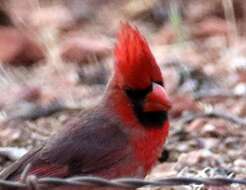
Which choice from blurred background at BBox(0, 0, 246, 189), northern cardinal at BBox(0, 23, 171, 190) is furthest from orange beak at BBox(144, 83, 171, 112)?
blurred background at BBox(0, 0, 246, 189)

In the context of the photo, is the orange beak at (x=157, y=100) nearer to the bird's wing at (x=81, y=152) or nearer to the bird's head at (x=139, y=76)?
the bird's head at (x=139, y=76)

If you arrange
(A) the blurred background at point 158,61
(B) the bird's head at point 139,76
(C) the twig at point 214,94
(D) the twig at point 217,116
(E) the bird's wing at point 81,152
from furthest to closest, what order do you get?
(C) the twig at point 214,94 → (D) the twig at point 217,116 → (A) the blurred background at point 158,61 → (E) the bird's wing at point 81,152 → (B) the bird's head at point 139,76

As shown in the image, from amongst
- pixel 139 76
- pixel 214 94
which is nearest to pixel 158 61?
pixel 214 94

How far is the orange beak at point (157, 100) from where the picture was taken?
3.95m

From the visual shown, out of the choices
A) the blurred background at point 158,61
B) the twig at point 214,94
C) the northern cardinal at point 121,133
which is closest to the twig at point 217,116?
the blurred background at point 158,61

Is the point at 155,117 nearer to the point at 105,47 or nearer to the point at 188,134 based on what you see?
the point at 188,134

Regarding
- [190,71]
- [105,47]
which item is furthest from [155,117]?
[105,47]

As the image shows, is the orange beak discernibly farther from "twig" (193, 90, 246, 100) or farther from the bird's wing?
"twig" (193, 90, 246, 100)

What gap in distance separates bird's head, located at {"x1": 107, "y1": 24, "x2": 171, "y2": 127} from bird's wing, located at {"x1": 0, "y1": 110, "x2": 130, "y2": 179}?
→ 0.51 feet

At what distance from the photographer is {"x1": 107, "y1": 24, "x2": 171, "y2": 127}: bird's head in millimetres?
3895

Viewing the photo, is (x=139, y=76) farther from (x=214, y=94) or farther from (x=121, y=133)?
(x=214, y=94)

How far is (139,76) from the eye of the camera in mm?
3932

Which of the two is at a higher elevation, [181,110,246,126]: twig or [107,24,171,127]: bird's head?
[107,24,171,127]: bird's head

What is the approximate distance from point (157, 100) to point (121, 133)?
0.23 meters
